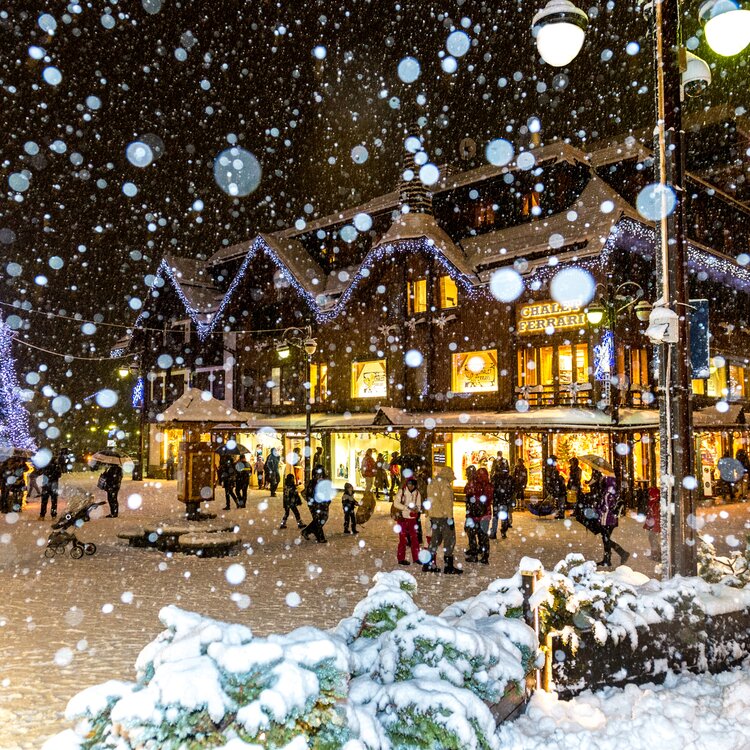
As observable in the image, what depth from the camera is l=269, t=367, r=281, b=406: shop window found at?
102 ft

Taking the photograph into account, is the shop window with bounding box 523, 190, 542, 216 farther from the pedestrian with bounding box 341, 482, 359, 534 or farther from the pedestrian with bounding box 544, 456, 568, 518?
the pedestrian with bounding box 341, 482, 359, 534

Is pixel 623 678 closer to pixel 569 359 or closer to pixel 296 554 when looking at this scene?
pixel 296 554

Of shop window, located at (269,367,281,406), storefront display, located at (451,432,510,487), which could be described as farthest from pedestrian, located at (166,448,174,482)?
storefront display, located at (451,432,510,487)

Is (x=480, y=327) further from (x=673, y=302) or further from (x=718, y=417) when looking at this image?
(x=673, y=302)

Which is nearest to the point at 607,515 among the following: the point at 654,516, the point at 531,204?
the point at 654,516

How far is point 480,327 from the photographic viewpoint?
24016 millimetres

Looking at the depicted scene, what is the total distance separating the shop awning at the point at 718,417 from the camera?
21734 mm

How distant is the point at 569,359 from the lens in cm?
2192

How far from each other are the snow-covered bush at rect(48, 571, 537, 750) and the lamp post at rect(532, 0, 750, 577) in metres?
3.05

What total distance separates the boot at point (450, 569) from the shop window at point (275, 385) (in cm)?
2080

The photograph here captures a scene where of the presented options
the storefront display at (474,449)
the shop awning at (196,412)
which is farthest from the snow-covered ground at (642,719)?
the storefront display at (474,449)

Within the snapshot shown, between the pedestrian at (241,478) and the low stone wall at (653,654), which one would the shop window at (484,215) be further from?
the low stone wall at (653,654)

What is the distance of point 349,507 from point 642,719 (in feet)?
36.5

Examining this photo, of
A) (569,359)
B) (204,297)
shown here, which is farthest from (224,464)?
(204,297)
